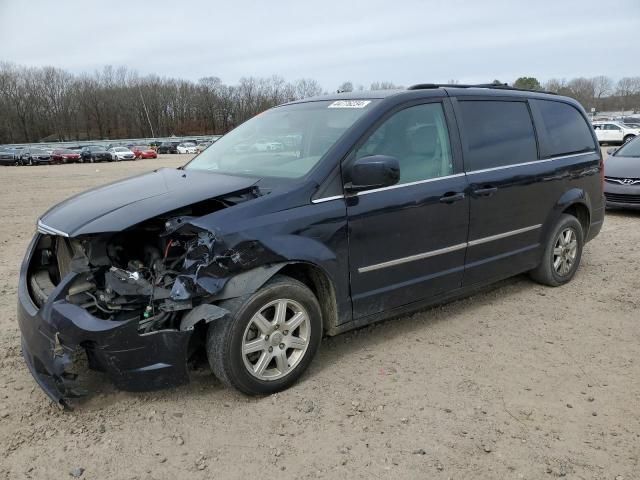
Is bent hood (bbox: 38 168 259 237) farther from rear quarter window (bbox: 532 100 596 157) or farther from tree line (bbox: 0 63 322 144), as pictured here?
tree line (bbox: 0 63 322 144)

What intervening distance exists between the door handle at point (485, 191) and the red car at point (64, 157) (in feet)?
165

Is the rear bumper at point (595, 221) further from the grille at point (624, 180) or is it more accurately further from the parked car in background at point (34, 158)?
the parked car in background at point (34, 158)

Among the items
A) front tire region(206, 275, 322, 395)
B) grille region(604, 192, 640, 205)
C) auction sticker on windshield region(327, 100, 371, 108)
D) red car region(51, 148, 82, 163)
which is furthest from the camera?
red car region(51, 148, 82, 163)

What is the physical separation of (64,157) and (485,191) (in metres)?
50.5

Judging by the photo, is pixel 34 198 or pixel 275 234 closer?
pixel 275 234

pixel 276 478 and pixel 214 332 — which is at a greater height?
pixel 214 332

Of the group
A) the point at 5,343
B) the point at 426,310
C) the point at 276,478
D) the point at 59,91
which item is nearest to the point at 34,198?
the point at 5,343

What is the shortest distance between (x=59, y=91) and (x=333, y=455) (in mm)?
121180

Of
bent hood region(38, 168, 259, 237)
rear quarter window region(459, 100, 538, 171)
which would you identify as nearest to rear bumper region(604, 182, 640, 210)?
rear quarter window region(459, 100, 538, 171)

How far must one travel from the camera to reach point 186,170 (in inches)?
165

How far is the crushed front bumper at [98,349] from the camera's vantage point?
108 inches

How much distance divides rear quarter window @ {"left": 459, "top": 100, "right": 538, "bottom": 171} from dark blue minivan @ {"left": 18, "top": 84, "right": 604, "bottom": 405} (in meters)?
0.02

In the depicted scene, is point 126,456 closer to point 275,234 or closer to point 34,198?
point 275,234

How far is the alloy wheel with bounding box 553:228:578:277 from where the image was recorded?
5086mm
